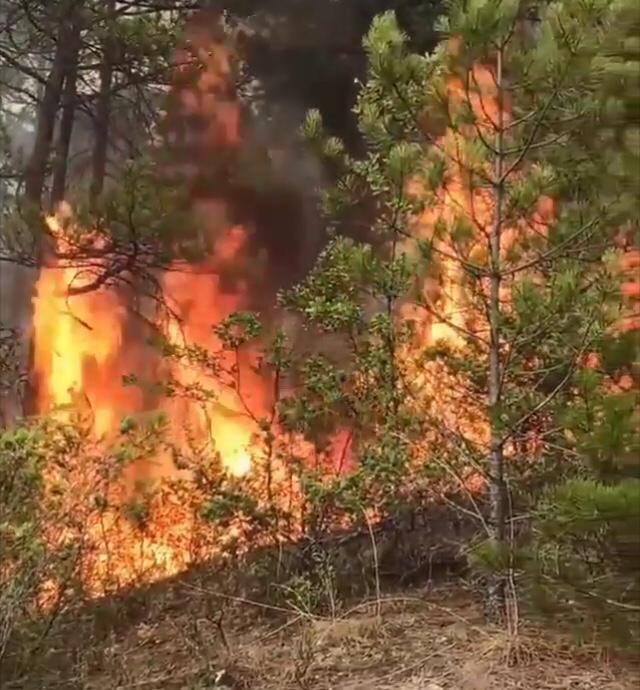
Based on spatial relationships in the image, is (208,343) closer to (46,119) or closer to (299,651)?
(46,119)

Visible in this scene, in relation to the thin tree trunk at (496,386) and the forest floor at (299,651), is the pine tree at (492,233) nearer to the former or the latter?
the thin tree trunk at (496,386)

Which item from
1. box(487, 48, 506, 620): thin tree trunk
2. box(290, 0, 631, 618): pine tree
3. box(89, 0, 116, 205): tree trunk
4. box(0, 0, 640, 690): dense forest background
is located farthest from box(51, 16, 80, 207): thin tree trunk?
box(487, 48, 506, 620): thin tree trunk

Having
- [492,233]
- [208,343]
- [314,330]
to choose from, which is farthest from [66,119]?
[492,233]

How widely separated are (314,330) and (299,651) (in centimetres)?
198

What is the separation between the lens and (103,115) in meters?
6.87

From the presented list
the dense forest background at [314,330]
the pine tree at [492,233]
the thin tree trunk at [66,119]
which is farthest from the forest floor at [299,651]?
the thin tree trunk at [66,119]

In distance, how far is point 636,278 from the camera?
2961 millimetres

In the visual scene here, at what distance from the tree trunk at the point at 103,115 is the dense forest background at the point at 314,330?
22 millimetres

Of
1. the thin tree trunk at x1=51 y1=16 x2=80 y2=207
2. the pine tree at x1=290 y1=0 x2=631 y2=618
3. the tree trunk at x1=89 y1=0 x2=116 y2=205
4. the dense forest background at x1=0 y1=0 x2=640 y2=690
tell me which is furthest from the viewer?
the thin tree trunk at x1=51 y1=16 x2=80 y2=207

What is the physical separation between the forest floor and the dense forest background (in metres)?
0.03

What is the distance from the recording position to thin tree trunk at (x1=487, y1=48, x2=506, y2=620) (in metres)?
4.83

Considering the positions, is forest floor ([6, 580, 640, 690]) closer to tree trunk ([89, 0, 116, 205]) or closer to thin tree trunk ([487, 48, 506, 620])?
thin tree trunk ([487, 48, 506, 620])

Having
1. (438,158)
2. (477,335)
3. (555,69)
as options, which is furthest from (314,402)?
(555,69)

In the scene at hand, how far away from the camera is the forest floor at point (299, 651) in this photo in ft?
14.5
